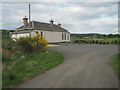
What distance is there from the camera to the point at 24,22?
3366cm

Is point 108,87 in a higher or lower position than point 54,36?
lower

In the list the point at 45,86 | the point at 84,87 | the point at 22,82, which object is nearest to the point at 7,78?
the point at 22,82

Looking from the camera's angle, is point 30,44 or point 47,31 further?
point 47,31

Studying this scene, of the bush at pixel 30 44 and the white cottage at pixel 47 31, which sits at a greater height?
the white cottage at pixel 47 31

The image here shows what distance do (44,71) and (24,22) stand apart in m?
26.9

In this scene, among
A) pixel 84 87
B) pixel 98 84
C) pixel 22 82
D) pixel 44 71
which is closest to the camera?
pixel 84 87

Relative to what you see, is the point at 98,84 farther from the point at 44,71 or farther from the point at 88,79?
the point at 44,71

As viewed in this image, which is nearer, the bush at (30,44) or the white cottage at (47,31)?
the bush at (30,44)

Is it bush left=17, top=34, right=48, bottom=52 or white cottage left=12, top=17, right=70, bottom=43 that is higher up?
white cottage left=12, top=17, right=70, bottom=43

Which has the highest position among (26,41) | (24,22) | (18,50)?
(24,22)

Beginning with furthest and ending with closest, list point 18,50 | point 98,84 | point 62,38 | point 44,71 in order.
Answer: point 62,38 → point 18,50 → point 44,71 → point 98,84

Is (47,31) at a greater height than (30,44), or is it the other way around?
(47,31)

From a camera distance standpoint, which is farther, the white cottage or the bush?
the white cottage

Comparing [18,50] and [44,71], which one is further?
[18,50]
